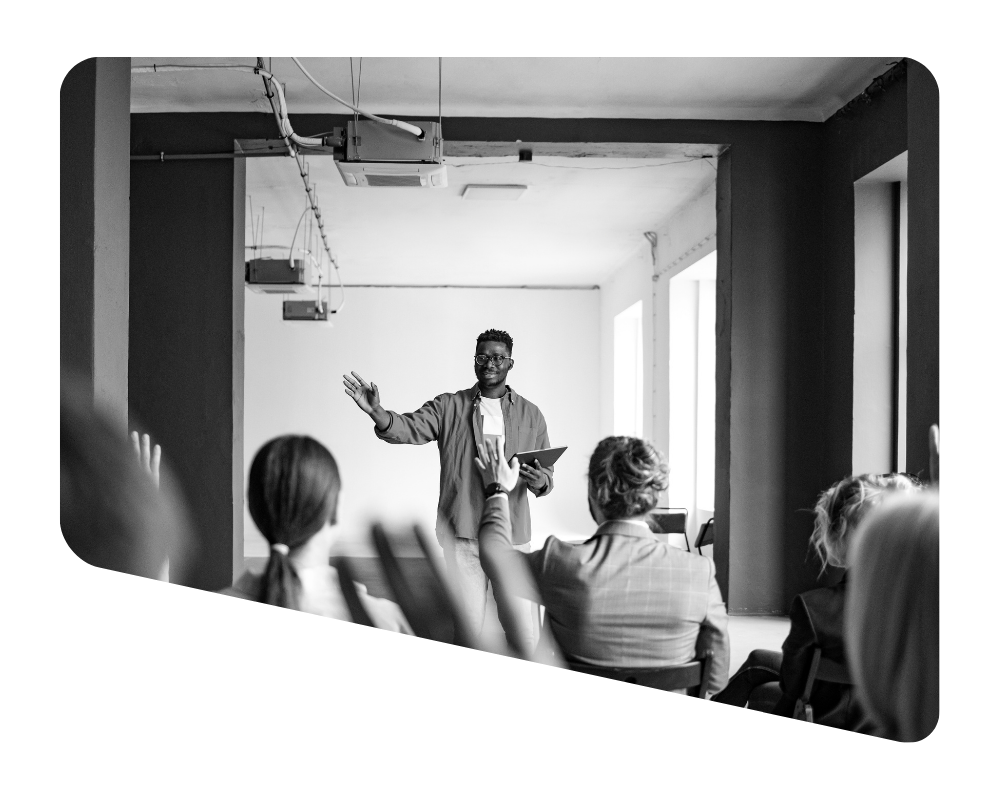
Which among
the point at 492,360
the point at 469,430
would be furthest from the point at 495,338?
the point at 469,430

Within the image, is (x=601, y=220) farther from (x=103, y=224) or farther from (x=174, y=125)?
(x=103, y=224)

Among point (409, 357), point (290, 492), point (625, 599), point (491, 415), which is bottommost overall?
point (625, 599)

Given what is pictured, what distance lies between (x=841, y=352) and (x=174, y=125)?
13.5 ft

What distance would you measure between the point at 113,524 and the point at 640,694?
1.16m

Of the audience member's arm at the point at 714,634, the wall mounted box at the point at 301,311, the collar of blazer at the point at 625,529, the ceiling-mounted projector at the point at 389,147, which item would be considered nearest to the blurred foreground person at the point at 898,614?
the audience member's arm at the point at 714,634

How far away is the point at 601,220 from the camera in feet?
29.7

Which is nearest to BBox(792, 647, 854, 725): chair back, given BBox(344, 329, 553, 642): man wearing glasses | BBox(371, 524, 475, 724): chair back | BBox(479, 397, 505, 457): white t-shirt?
BBox(371, 524, 475, 724): chair back

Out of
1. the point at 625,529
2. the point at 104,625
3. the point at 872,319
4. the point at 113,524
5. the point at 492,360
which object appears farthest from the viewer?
the point at 872,319

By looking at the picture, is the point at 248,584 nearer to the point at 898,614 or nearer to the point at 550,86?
the point at 898,614

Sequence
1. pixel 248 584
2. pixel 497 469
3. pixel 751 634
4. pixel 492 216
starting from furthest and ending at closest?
pixel 492 216, pixel 751 634, pixel 497 469, pixel 248 584

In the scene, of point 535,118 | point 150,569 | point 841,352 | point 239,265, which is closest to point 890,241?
point 841,352

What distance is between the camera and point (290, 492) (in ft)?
5.54

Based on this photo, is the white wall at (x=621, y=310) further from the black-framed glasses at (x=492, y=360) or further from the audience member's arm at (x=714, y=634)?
the audience member's arm at (x=714, y=634)

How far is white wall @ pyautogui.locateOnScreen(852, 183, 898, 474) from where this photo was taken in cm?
539
